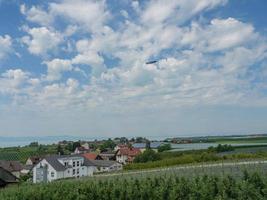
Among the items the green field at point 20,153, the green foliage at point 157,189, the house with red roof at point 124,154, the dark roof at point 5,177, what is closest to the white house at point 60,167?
the dark roof at point 5,177

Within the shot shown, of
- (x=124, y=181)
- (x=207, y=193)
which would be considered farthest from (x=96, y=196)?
(x=207, y=193)

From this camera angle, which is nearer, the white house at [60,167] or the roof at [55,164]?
the white house at [60,167]

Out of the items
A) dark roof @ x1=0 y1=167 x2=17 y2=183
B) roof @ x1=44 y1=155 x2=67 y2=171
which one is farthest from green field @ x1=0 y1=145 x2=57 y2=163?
dark roof @ x1=0 y1=167 x2=17 y2=183

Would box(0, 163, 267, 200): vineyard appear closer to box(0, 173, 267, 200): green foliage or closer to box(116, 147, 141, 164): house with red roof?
box(0, 173, 267, 200): green foliage

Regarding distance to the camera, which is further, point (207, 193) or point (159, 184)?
point (159, 184)

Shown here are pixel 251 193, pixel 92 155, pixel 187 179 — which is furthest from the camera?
pixel 92 155

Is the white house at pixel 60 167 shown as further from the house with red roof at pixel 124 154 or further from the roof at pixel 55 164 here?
the house with red roof at pixel 124 154

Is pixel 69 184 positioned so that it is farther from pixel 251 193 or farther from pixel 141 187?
pixel 251 193

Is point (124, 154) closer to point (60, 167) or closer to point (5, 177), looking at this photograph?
point (60, 167)
